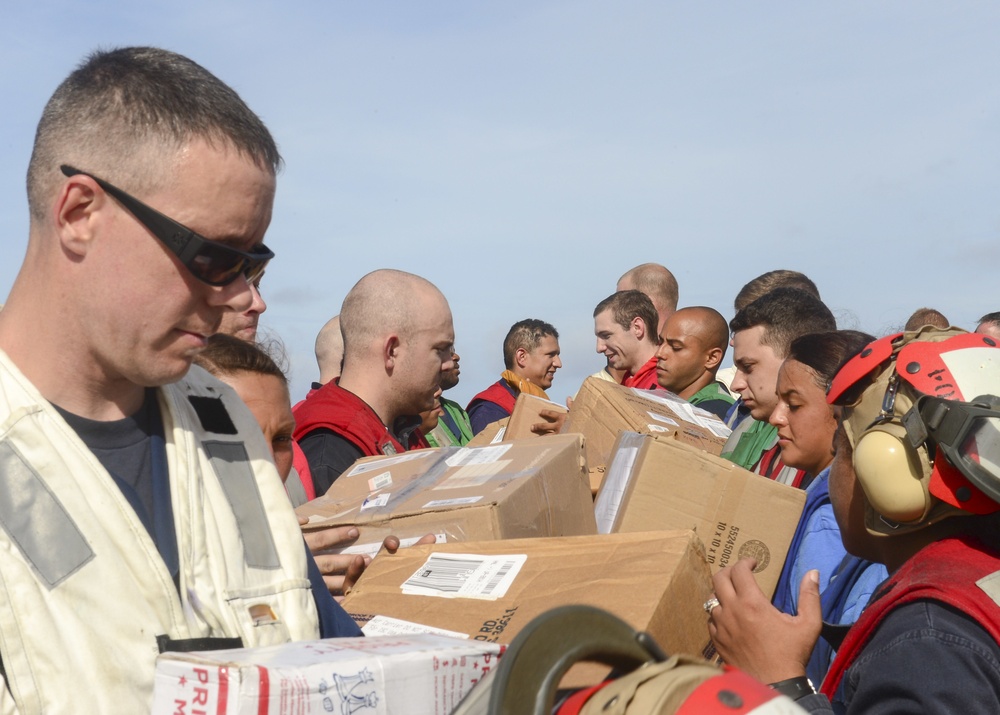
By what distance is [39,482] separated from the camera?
1.47 meters

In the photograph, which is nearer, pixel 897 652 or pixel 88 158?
pixel 88 158

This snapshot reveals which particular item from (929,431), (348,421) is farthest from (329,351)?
(929,431)

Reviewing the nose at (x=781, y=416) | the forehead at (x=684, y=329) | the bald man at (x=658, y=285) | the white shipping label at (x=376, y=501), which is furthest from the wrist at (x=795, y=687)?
the bald man at (x=658, y=285)

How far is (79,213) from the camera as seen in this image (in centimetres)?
158

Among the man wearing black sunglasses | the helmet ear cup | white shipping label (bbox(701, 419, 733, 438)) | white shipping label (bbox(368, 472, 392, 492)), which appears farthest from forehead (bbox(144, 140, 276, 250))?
white shipping label (bbox(701, 419, 733, 438))

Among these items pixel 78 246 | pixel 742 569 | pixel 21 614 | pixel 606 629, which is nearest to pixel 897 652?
pixel 742 569

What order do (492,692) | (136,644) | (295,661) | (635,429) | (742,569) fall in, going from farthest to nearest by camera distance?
(635,429)
(742,569)
(136,644)
(295,661)
(492,692)

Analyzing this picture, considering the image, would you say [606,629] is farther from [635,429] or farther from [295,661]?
[635,429]

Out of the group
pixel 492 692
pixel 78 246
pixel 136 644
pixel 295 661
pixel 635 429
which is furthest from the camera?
pixel 635 429

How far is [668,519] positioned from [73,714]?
2.31m

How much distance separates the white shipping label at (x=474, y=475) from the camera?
3.07 meters

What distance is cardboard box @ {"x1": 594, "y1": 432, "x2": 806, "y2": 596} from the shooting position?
131 inches

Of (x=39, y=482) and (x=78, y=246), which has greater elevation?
(x=78, y=246)

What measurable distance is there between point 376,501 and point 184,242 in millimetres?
1733
